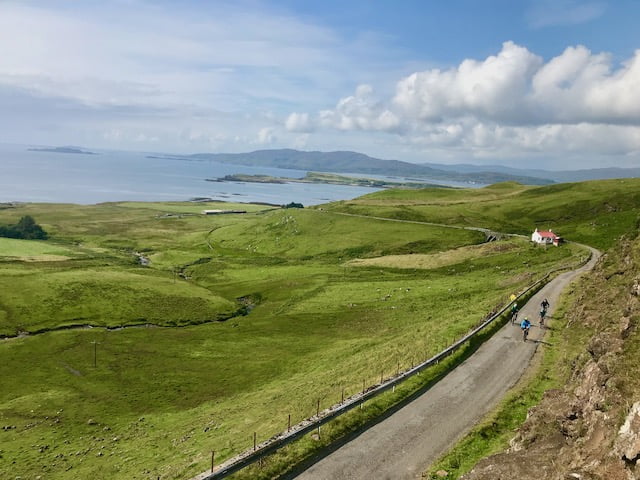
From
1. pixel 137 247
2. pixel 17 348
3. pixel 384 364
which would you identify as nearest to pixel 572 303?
pixel 384 364

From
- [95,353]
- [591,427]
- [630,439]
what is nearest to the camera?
[630,439]

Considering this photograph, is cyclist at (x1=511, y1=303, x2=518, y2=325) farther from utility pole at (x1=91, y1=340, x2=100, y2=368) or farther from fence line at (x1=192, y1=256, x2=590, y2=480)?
utility pole at (x1=91, y1=340, x2=100, y2=368)

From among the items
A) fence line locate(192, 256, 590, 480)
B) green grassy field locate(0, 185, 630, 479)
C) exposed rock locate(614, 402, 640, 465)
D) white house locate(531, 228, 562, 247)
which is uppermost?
exposed rock locate(614, 402, 640, 465)

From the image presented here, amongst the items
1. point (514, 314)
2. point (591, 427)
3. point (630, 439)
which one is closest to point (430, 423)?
point (591, 427)

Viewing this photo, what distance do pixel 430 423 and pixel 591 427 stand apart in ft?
39.1

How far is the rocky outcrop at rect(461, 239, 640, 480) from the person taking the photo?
16516 mm

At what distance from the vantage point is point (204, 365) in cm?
7131

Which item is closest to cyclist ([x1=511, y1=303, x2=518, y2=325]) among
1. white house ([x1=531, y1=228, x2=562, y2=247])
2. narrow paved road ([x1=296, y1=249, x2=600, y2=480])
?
narrow paved road ([x1=296, y1=249, x2=600, y2=480])

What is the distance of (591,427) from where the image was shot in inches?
782

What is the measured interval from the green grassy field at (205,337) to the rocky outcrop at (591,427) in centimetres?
1512

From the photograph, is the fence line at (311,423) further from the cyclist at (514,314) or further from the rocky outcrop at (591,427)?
the cyclist at (514,314)

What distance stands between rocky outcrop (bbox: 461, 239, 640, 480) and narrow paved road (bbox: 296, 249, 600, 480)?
4.60m

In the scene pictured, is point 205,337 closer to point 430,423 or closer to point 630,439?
point 430,423

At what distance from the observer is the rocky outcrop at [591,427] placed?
650 inches
